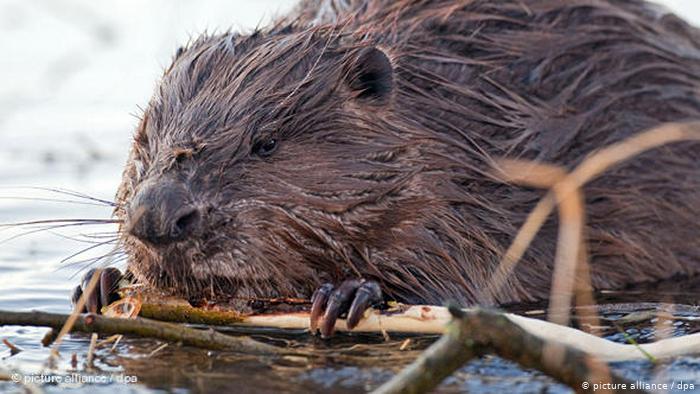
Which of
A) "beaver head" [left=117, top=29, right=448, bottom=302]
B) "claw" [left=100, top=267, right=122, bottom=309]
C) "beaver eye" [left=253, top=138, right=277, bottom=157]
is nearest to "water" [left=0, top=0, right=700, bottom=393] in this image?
"claw" [left=100, top=267, right=122, bottom=309]

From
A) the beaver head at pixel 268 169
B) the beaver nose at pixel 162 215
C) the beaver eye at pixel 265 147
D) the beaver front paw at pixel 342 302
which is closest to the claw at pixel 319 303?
the beaver front paw at pixel 342 302

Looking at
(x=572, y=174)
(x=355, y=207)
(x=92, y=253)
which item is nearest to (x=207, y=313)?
(x=355, y=207)

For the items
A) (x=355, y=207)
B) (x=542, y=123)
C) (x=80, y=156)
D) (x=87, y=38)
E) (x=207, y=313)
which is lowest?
(x=207, y=313)

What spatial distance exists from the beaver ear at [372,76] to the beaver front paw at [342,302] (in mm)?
755

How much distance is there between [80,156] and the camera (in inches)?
301

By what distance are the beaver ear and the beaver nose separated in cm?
80

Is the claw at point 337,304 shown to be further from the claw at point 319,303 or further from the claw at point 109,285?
the claw at point 109,285

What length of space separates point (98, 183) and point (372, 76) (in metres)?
2.64

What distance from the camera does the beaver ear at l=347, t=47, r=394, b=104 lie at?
4887mm

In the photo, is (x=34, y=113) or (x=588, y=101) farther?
(x=34, y=113)

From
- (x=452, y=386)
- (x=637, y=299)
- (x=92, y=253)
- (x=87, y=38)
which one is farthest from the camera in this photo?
(x=87, y=38)

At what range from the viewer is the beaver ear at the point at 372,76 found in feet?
16.0

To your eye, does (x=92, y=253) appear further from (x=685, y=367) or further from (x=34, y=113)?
(x=685, y=367)

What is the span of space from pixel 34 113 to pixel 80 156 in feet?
2.98
